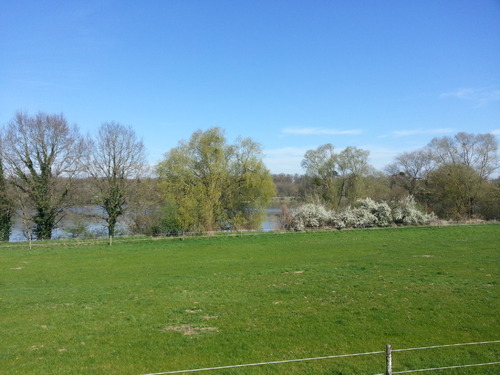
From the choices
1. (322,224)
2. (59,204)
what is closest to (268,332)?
(322,224)

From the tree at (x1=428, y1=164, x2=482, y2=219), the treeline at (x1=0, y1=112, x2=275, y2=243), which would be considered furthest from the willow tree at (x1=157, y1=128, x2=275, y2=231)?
the tree at (x1=428, y1=164, x2=482, y2=219)

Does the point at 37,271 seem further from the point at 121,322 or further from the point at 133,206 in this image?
the point at 133,206

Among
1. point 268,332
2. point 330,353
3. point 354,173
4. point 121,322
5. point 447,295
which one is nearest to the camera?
point 330,353

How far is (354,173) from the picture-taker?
59719 millimetres

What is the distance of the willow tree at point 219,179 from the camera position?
144 feet

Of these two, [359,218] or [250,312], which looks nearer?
[250,312]

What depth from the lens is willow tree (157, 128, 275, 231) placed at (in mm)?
43906

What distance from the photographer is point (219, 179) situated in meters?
46.0

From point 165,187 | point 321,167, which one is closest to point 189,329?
point 165,187

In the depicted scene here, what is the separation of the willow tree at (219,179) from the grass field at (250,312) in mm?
20197

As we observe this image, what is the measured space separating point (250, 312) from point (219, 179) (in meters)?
34.8

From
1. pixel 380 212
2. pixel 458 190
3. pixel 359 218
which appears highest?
pixel 458 190

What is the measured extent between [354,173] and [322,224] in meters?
19.5

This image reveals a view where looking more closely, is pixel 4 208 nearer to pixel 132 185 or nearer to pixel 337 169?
pixel 132 185
